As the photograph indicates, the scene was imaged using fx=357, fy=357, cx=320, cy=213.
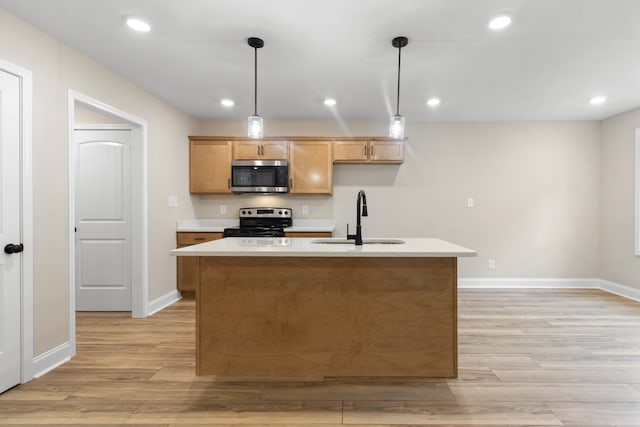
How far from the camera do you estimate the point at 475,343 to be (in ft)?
9.76

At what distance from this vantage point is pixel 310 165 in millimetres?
4801

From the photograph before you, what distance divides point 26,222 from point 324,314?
2026 mm

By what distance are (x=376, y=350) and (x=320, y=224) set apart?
114 inches

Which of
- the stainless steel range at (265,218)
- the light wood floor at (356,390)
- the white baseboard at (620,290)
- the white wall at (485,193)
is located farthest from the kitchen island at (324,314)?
the white baseboard at (620,290)

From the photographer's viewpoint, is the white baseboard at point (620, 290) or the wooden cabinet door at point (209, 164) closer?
the white baseboard at point (620, 290)

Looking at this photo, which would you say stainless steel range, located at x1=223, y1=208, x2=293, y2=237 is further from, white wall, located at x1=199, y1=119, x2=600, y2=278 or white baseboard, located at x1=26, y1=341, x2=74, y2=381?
white baseboard, located at x1=26, y1=341, x2=74, y2=381

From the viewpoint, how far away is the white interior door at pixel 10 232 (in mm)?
2170

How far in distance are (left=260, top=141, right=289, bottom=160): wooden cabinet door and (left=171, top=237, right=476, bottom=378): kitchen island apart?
2708 millimetres

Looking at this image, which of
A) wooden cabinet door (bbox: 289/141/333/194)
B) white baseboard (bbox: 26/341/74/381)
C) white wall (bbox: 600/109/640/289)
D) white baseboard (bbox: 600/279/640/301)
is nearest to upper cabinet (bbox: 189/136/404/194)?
wooden cabinet door (bbox: 289/141/333/194)

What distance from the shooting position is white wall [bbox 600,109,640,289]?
448cm

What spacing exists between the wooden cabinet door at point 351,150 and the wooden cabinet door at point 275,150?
657 millimetres

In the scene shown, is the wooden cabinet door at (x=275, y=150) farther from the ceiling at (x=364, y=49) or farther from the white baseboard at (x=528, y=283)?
the white baseboard at (x=528, y=283)

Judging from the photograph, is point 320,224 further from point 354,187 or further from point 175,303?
point 175,303

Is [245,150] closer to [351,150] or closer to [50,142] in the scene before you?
[351,150]
